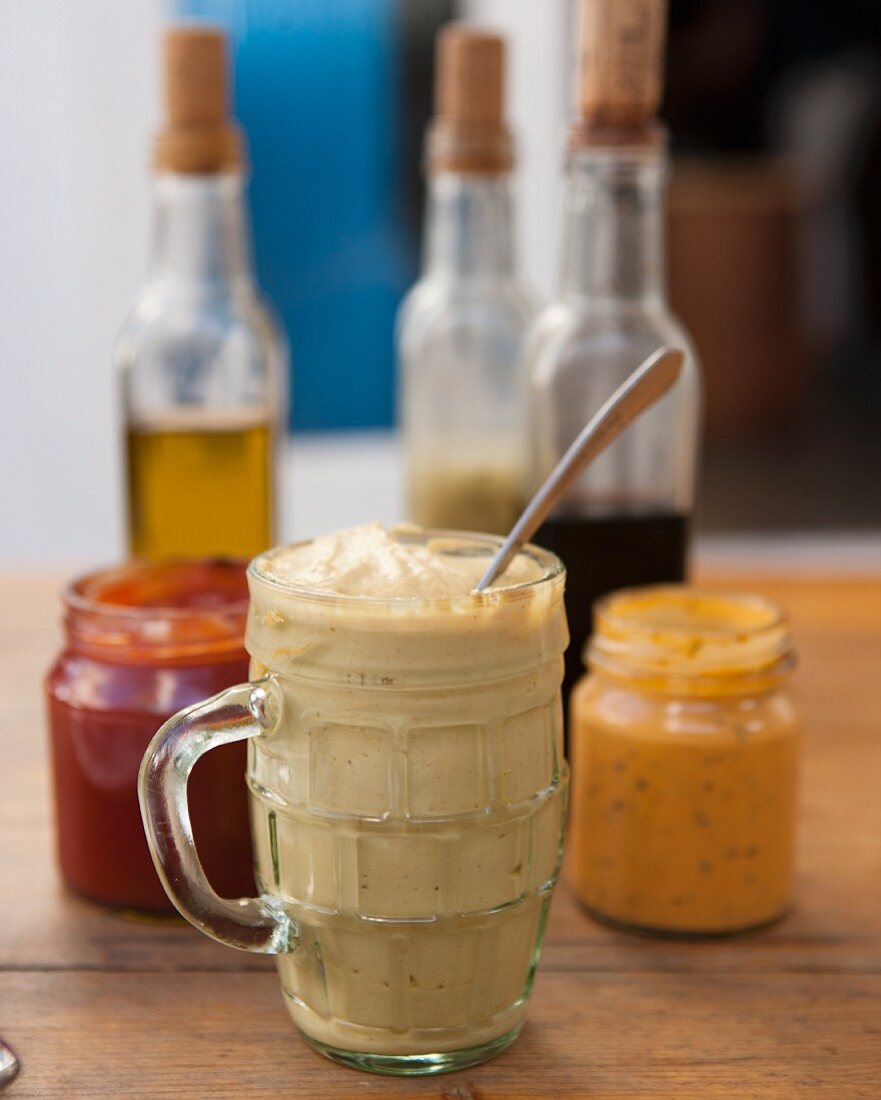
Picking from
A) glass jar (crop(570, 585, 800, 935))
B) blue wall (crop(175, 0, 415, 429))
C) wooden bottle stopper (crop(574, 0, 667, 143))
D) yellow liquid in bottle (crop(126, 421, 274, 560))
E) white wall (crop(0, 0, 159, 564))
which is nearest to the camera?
glass jar (crop(570, 585, 800, 935))

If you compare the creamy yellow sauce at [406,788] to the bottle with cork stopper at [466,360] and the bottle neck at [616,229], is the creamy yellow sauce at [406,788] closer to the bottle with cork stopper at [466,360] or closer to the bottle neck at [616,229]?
the bottle neck at [616,229]

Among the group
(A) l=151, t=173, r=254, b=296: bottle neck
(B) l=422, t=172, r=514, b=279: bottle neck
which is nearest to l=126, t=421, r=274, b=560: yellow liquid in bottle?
(A) l=151, t=173, r=254, b=296: bottle neck

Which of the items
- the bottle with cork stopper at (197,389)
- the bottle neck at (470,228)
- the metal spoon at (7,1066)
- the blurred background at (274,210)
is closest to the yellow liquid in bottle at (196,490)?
the bottle with cork stopper at (197,389)

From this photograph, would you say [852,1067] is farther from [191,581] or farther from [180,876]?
[191,581]

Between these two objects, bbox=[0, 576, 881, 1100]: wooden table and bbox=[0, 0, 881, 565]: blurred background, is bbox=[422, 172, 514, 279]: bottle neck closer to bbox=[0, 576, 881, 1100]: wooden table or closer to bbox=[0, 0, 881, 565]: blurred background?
bbox=[0, 576, 881, 1100]: wooden table

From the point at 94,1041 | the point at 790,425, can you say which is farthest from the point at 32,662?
the point at 790,425
